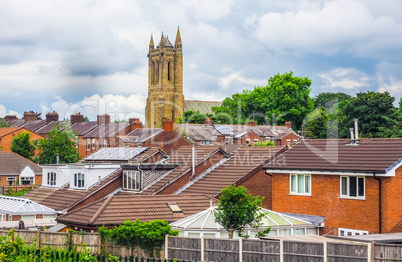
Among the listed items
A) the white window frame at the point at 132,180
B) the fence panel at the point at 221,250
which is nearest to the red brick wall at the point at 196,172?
the white window frame at the point at 132,180

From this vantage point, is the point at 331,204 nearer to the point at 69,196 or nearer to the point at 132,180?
the point at 132,180

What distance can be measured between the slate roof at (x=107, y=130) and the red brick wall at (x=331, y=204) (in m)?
66.6

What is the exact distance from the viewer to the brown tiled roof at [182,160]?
38375mm

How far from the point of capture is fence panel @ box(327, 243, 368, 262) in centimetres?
1659

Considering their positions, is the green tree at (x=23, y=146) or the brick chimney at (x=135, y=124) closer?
the green tree at (x=23, y=146)

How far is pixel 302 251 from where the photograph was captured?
1770 centimetres

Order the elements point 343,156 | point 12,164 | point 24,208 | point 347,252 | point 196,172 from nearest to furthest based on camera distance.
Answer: point 347,252, point 343,156, point 24,208, point 196,172, point 12,164

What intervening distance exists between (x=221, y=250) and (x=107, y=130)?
87.1 metres

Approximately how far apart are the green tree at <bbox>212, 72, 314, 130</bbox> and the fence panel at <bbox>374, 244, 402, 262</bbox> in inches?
3945

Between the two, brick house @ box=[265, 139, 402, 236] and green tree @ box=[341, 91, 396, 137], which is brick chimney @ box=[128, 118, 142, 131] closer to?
green tree @ box=[341, 91, 396, 137]

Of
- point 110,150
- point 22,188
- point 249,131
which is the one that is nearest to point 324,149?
point 110,150

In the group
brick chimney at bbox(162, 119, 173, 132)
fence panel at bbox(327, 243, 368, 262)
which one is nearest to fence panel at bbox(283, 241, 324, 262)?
fence panel at bbox(327, 243, 368, 262)

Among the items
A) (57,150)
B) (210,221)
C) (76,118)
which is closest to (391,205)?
(210,221)

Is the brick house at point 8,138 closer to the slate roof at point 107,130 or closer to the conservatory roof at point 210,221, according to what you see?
the slate roof at point 107,130
